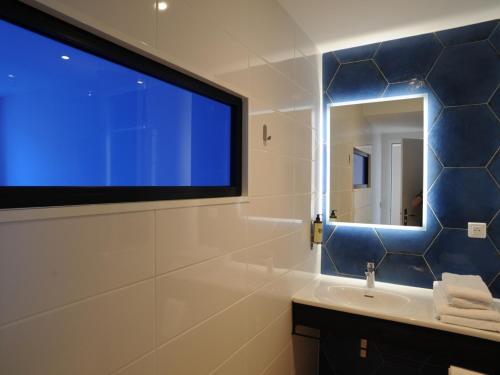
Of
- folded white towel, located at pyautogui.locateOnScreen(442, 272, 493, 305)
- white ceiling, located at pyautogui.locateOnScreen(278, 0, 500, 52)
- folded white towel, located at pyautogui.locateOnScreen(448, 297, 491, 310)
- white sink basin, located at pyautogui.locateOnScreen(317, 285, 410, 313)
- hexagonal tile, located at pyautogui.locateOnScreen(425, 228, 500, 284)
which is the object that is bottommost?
white sink basin, located at pyautogui.locateOnScreen(317, 285, 410, 313)

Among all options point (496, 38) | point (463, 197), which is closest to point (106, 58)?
point (463, 197)

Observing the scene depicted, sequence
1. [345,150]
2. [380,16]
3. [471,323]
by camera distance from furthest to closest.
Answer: [345,150]
[380,16]
[471,323]

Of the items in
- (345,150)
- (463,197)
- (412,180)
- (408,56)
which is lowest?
(463,197)

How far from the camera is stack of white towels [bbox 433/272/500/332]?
1585 millimetres

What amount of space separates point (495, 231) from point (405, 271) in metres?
0.59

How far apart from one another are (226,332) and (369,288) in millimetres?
1238

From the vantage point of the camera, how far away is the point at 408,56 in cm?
222

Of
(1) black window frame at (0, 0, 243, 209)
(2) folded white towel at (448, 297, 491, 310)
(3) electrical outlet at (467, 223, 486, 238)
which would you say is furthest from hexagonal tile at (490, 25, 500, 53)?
(1) black window frame at (0, 0, 243, 209)

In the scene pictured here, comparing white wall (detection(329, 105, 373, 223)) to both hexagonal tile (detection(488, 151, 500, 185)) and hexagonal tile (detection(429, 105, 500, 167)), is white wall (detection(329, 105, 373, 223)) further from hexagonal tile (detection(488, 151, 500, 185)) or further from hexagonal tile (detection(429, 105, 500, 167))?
hexagonal tile (detection(488, 151, 500, 185))

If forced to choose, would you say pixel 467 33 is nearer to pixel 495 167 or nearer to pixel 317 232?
pixel 495 167

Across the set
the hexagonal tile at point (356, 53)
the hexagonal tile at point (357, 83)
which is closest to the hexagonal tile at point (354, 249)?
the hexagonal tile at point (357, 83)

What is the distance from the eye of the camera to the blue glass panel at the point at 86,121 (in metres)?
0.74

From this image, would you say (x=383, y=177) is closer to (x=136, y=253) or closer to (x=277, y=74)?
(x=277, y=74)

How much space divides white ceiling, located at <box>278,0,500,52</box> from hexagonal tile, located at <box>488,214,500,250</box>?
1236 millimetres
